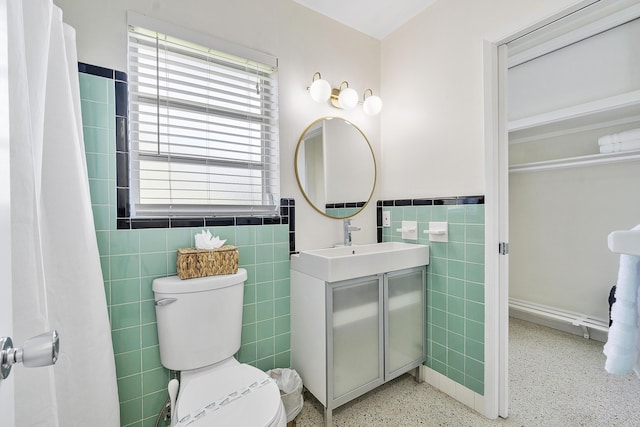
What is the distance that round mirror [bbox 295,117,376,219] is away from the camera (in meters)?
1.88

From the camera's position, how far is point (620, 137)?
2.01 metres

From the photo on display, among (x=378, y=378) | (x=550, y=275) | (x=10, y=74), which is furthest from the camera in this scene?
(x=550, y=275)

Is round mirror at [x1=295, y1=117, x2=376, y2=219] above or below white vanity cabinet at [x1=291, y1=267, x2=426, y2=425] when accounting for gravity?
above

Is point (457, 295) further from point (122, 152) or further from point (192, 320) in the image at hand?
point (122, 152)

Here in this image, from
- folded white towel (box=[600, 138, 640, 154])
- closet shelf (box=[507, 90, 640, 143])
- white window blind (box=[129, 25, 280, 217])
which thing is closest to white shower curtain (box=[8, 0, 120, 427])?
white window blind (box=[129, 25, 280, 217])

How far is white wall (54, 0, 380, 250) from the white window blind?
9cm

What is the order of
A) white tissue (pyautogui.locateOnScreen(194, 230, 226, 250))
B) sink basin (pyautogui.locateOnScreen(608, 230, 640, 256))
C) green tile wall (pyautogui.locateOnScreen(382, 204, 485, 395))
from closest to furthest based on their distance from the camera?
sink basin (pyautogui.locateOnScreen(608, 230, 640, 256))
white tissue (pyautogui.locateOnScreen(194, 230, 226, 250))
green tile wall (pyautogui.locateOnScreen(382, 204, 485, 395))

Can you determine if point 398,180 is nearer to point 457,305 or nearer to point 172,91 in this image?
point 457,305

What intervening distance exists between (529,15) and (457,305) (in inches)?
63.4

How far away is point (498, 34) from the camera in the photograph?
1.51 meters

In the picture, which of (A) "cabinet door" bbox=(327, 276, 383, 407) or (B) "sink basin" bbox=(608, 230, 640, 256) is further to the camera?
(A) "cabinet door" bbox=(327, 276, 383, 407)

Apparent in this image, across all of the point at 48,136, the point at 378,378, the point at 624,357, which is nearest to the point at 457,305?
the point at 378,378

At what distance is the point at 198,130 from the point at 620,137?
2872 mm

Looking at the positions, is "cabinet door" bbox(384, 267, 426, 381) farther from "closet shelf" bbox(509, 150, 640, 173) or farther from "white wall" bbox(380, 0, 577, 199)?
"closet shelf" bbox(509, 150, 640, 173)
